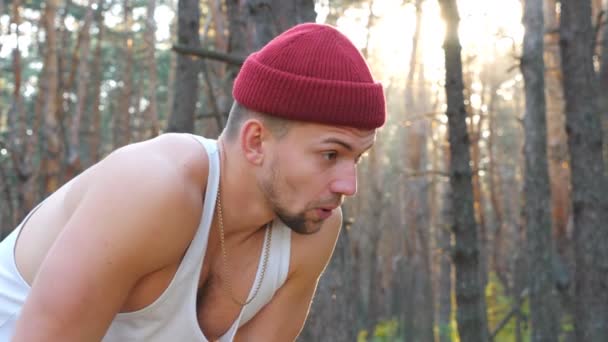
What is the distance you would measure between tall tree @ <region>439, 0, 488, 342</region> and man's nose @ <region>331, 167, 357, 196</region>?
3736mm

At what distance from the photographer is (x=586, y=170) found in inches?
240

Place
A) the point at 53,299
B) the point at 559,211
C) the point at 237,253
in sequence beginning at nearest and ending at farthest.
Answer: the point at 53,299 → the point at 237,253 → the point at 559,211

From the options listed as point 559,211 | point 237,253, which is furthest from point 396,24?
point 237,253

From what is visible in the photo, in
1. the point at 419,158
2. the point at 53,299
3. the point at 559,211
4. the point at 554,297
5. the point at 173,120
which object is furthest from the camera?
the point at 419,158

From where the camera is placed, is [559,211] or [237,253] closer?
[237,253]

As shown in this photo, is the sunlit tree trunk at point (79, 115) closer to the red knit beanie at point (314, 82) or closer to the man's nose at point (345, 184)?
the red knit beanie at point (314, 82)

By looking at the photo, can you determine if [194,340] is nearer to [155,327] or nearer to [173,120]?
[155,327]

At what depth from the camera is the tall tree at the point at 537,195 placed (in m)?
8.66

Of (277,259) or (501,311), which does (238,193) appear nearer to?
(277,259)

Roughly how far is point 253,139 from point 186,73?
17.6 feet

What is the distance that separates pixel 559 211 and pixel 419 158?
4.88 metres

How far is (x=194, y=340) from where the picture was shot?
2297 millimetres

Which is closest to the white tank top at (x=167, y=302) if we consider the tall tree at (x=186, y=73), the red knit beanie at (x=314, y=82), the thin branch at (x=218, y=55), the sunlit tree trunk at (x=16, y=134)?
the red knit beanie at (x=314, y=82)

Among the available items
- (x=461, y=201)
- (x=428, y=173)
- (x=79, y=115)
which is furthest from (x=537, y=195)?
(x=79, y=115)
